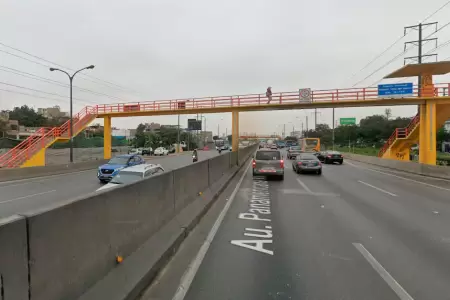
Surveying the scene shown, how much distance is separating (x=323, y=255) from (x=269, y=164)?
44.0 feet

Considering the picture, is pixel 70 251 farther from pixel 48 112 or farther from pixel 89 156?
pixel 48 112

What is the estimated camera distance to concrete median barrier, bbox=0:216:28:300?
2.37 meters

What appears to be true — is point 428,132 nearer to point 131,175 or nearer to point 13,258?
point 131,175

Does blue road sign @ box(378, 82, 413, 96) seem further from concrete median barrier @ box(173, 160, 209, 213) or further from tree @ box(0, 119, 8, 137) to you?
tree @ box(0, 119, 8, 137)

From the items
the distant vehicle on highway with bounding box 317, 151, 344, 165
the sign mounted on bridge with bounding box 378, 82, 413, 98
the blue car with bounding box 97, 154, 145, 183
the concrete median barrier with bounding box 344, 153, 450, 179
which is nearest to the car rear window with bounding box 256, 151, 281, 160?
the blue car with bounding box 97, 154, 145, 183

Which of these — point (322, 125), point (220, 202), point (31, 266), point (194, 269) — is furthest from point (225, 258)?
point (322, 125)

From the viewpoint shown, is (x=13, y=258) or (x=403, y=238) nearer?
(x=13, y=258)

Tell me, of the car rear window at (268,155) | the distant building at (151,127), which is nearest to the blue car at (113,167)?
the car rear window at (268,155)

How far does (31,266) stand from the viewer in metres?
2.66

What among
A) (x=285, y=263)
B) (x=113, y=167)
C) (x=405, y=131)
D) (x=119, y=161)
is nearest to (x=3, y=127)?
(x=119, y=161)

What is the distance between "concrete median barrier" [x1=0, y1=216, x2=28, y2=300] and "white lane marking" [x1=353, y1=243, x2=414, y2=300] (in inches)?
160

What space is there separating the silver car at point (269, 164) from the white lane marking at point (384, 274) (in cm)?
1261

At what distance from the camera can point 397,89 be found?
2577 cm

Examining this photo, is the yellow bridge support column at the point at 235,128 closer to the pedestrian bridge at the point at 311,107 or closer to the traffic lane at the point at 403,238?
the pedestrian bridge at the point at 311,107
